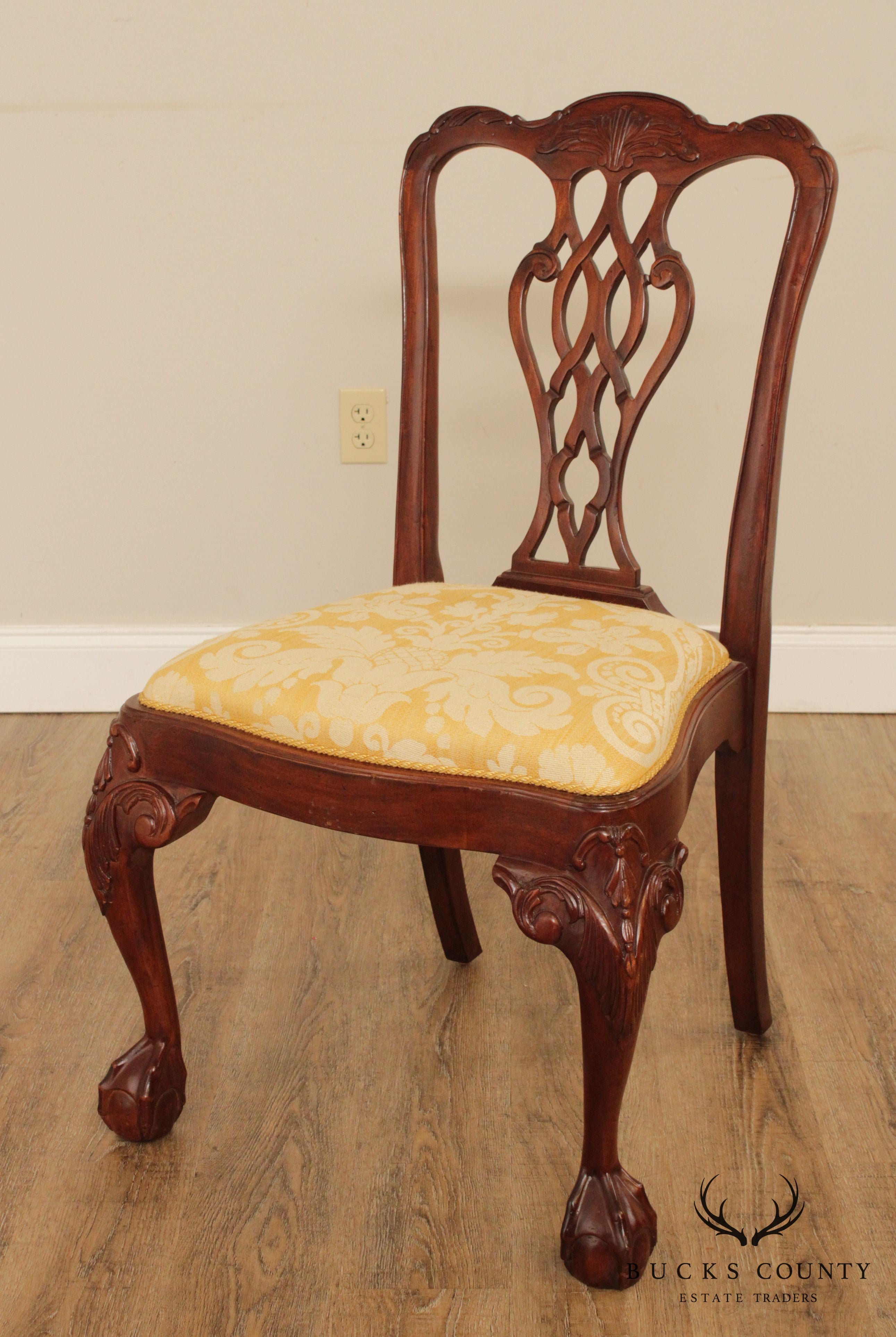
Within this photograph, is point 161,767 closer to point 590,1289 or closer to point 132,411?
point 590,1289

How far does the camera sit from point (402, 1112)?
3.46 feet

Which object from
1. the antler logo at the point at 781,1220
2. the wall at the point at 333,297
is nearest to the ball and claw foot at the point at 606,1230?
the antler logo at the point at 781,1220

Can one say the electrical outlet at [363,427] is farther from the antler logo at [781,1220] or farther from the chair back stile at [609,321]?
the antler logo at [781,1220]

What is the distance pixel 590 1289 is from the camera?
2.85 feet

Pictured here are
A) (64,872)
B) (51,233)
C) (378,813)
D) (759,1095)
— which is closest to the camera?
(378,813)

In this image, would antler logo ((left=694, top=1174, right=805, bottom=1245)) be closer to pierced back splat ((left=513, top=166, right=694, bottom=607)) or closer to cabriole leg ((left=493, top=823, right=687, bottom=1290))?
cabriole leg ((left=493, top=823, right=687, bottom=1290))

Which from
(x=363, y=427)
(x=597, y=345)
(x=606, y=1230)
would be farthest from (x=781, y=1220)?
(x=363, y=427)

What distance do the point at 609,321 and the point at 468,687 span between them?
1.58 feet

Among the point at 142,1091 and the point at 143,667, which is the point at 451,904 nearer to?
the point at 142,1091

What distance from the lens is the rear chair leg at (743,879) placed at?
1071 millimetres

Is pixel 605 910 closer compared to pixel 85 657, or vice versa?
pixel 605 910

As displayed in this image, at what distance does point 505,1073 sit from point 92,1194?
38cm

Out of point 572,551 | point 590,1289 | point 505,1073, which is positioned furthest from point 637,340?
point 590,1289

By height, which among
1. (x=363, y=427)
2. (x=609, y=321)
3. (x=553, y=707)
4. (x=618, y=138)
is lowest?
(x=553, y=707)
